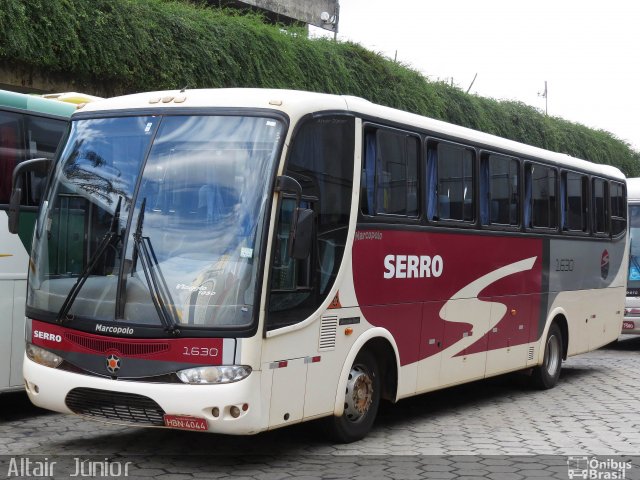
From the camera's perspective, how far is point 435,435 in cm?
991

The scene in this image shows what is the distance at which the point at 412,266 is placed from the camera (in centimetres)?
1020

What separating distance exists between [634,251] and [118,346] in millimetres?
14921

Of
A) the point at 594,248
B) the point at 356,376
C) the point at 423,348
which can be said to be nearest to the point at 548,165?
the point at 594,248

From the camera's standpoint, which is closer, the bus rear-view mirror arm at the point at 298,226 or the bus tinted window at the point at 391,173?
the bus rear-view mirror arm at the point at 298,226

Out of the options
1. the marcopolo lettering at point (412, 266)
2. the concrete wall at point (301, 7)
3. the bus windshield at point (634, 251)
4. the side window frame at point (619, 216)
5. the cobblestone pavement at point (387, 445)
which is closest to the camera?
the cobblestone pavement at point (387, 445)

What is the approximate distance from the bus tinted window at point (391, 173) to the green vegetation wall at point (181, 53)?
7.17m

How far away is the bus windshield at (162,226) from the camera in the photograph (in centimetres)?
788

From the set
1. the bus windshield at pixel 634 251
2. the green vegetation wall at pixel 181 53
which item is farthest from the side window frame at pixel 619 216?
the green vegetation wall at pixel 181 53

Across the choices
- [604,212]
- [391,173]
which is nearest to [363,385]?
[391,173]

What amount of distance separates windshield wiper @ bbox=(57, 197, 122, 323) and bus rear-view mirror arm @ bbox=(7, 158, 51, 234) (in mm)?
1079

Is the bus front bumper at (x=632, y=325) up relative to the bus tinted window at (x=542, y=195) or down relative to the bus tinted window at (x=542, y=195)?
down

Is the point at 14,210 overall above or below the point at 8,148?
below

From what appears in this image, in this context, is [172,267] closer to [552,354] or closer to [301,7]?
A: [552,354]

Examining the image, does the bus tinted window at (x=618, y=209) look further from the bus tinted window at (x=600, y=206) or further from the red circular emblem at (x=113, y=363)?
the red circular emblem at (x=113, y=363)
